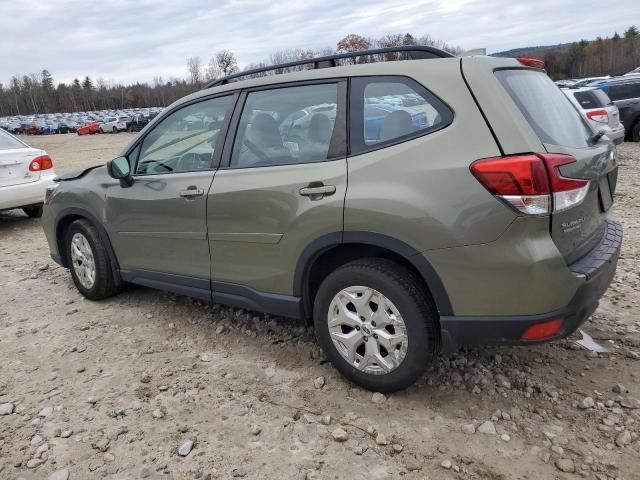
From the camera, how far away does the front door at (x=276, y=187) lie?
2.93 m

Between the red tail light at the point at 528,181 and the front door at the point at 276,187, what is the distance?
0.78 m

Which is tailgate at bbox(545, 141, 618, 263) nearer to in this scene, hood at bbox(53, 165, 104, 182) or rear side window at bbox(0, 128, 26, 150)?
hood at bbox(53, 165, 104, 182)

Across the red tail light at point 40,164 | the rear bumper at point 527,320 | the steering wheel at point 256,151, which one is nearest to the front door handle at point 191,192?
the steering wheel at point 256,151

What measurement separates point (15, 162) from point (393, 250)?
6909 millimetres

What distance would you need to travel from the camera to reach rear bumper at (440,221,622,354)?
8.17ft

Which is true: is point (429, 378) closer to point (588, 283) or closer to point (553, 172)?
point (588, 283)

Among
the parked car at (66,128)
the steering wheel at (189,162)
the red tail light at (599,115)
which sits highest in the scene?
the steering wheel at (189,162)

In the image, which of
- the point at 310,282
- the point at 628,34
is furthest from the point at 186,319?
the point at 628,34

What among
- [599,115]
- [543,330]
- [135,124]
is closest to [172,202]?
[543,330]

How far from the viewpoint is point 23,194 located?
Answer: 7672mm

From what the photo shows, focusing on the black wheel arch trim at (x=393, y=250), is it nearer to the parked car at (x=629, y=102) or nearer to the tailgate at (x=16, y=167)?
the tailgate at (x=16, y=167)

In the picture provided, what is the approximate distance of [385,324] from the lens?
281 centimetres

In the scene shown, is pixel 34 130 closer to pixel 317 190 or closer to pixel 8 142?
pixel 8 142

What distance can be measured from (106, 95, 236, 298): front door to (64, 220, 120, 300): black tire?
0.74 feet
